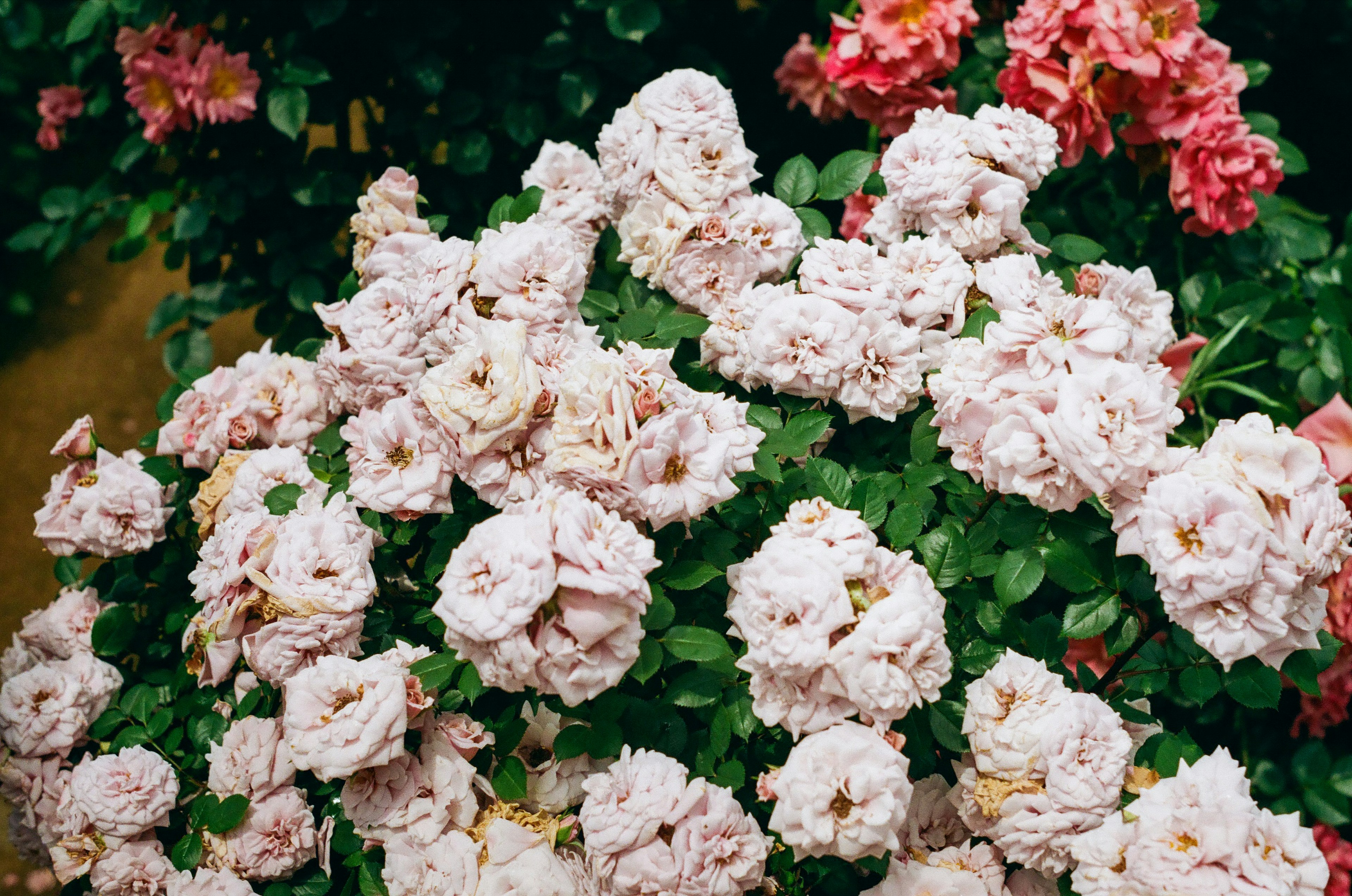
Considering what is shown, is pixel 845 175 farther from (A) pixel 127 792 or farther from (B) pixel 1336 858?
(B) pixel 1336 858

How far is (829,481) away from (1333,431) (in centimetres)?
98

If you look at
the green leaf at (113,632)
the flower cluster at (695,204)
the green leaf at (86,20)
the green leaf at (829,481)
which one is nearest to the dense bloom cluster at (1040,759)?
the green leaf at (829,481)

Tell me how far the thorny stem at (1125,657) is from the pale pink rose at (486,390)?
72 cm

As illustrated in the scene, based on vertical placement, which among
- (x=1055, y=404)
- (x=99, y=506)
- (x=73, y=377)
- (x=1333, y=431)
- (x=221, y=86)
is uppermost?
(x=221, y=86)

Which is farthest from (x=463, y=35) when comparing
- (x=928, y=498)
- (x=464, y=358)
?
(x=928, y=498)

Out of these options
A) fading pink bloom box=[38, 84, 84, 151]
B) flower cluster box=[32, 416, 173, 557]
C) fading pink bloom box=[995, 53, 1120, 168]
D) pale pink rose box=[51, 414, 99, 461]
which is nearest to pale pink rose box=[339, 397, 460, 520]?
flower cluster box=[32, 416, 173, 557]

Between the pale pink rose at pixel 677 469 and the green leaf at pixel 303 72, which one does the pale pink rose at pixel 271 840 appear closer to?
the pale pink rose at pixel 677 469

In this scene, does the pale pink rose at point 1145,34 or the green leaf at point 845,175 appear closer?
the green leaf at point 845,175

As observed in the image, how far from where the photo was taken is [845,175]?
1.41 meters

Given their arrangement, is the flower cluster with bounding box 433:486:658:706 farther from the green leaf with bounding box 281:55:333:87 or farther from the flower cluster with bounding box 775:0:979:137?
the green leaf with bounding box 281:55:333:87

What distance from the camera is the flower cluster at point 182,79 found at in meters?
2.02

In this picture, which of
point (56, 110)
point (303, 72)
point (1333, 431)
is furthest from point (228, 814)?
point (56, 110)

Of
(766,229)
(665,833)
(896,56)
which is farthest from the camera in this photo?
(896,56)

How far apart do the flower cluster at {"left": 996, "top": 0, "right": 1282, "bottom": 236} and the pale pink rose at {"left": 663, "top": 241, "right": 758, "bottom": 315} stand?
67 cm
